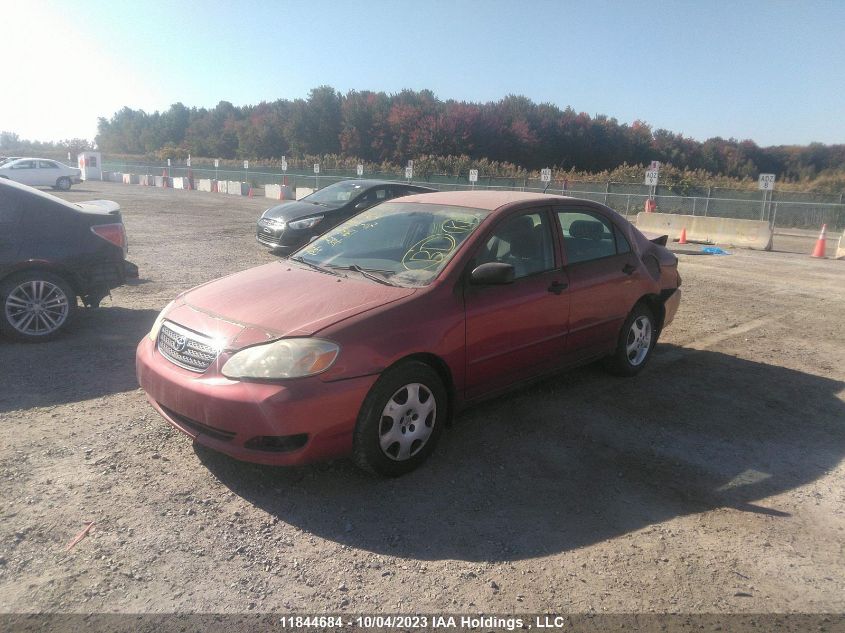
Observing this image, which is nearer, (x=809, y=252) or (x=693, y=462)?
(x=693, y=462)

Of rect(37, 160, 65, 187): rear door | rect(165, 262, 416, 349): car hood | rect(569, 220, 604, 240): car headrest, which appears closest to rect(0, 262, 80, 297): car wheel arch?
rect(165, 262, 416, 349): car hood

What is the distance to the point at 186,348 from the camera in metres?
3.69

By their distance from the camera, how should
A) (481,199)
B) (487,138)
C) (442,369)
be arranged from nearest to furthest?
(442,369), (481,199), (487,138)

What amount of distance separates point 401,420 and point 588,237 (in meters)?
2.55

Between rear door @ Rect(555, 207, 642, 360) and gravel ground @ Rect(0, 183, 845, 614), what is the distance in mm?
501

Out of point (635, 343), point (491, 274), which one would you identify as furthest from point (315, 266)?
point (635, 343)

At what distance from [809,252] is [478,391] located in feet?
55.1

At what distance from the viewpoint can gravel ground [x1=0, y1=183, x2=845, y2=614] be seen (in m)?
2.78

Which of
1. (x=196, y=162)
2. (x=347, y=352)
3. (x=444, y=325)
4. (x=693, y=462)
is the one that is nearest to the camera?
(x=347, y=352)

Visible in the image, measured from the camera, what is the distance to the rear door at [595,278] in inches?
195

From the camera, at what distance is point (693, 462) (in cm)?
411

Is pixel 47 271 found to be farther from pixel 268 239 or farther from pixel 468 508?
pixel 268 239

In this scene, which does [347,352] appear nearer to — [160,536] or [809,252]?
[160,536]

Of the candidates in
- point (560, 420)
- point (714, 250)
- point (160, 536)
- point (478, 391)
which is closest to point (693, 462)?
point (560, 420)
